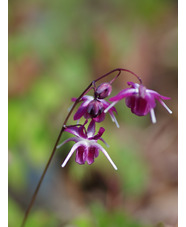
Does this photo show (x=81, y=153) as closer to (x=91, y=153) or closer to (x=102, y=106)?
(x=91, y=153)

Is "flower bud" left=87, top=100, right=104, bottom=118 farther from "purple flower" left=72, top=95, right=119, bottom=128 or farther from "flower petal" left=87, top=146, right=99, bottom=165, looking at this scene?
"flower petal" left=87, top=146, right=99, bottom=165

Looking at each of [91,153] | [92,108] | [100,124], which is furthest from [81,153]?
[100,124]

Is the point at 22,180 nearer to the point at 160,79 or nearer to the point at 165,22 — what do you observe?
the point at 160,79

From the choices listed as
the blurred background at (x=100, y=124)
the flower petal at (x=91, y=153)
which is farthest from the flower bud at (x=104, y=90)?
the blurred background at (x=100, y=124)

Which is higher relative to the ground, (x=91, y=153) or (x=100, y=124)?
(x=91, y=153)

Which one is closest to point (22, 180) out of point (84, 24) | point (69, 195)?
point (69, 195)

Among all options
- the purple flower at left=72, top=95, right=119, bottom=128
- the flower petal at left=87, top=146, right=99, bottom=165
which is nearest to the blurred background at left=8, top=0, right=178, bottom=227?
the flower petal at left=87, top=146, right=99, bottom=165

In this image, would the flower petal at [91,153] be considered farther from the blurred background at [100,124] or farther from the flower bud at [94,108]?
the blurred background at [100,124]
